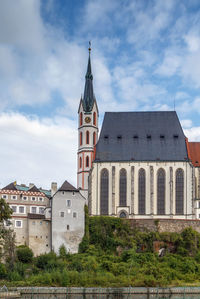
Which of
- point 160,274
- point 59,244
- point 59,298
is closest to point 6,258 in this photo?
point 59,244

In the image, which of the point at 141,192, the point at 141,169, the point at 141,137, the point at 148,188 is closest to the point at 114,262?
the point at 141,192

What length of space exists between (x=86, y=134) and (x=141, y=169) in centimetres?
1119

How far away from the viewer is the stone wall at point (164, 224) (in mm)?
78000

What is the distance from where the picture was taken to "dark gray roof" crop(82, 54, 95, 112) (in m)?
95.9

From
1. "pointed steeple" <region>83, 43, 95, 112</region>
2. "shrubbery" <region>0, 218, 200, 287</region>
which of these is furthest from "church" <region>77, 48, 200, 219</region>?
"shrubbery" <region>0, 218, 200, 287</region>

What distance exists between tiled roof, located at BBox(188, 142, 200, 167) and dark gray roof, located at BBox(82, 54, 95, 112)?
17101 mm

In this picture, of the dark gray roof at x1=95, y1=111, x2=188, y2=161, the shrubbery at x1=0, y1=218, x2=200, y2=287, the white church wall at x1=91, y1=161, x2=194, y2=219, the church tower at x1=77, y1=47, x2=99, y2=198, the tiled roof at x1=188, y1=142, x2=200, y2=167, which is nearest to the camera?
the shrubbery at x1=0, y1=218, x2=200, y2=287

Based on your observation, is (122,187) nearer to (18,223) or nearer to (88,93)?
(88,93)

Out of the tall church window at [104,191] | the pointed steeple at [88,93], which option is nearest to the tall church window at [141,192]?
the tall church window at [104,191]

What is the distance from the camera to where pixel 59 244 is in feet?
246

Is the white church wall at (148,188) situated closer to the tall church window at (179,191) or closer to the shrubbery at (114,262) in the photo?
the tall church window at (179,191)

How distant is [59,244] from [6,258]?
25.4ft

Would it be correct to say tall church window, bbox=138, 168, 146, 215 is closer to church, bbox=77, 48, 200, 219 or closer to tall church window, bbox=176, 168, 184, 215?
church, bbox=77, 48, 200, 219

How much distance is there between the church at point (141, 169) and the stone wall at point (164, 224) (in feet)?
24.5
